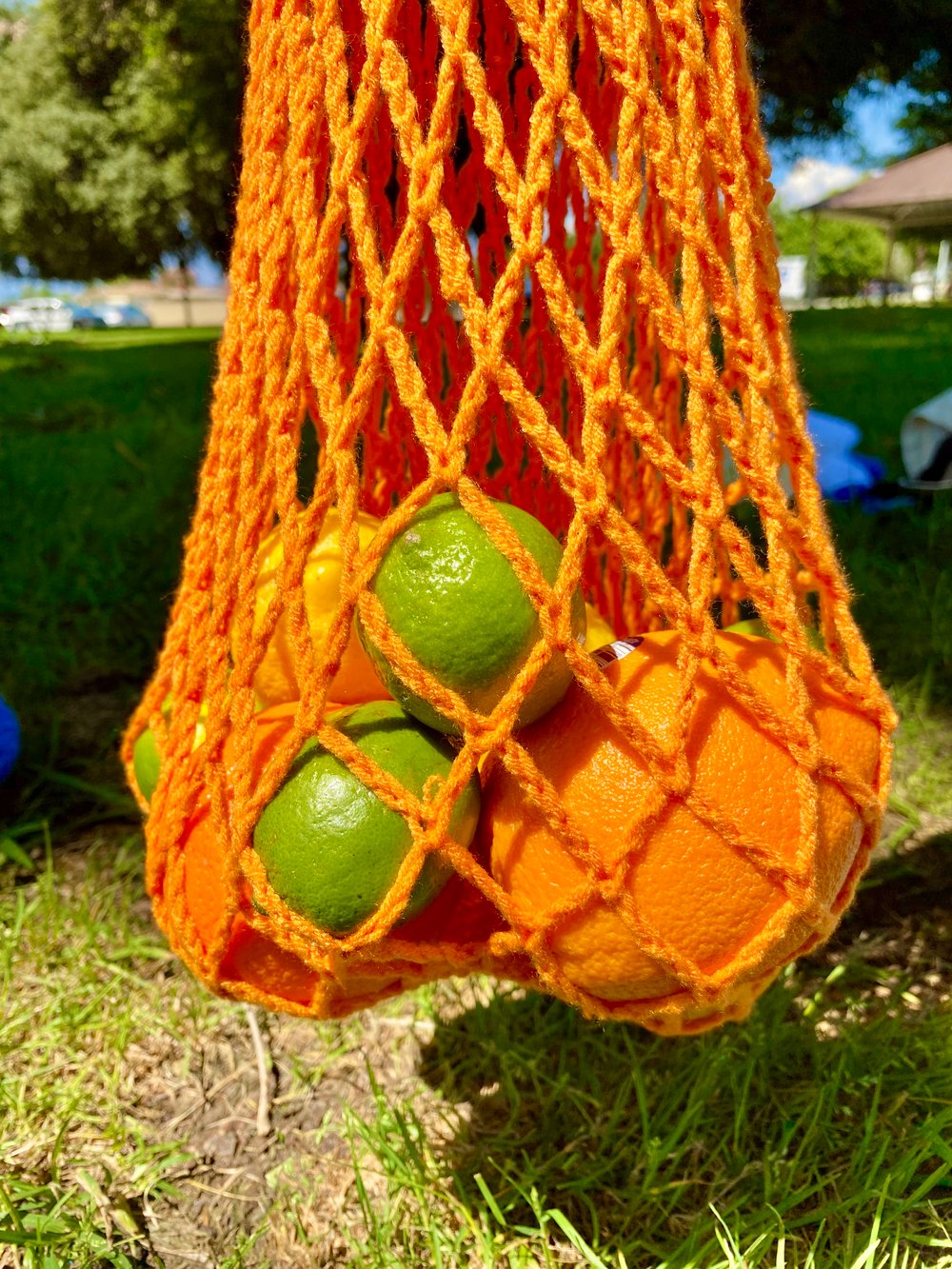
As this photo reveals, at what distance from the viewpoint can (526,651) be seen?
2.58 feet

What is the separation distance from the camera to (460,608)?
2.54ft

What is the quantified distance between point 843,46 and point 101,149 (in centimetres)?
1987

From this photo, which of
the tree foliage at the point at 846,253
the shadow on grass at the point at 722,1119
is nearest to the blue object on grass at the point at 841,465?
the shadow on grass at the point at 722,1119

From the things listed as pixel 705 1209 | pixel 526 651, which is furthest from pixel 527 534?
pixel 705 1209

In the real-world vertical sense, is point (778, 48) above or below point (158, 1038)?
above

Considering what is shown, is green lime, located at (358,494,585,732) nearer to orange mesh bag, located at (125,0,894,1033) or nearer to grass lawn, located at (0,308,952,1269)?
orange mesh bag, located at (125,0,894,1033)

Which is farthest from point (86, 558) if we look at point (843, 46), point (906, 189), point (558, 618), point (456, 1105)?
point (906, 189)

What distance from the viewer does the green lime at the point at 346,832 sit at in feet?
2.57

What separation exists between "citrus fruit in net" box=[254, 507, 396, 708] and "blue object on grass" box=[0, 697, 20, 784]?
104 centimetres

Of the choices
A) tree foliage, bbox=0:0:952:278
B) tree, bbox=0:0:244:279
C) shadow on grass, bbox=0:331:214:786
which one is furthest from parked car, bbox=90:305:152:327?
shadow on grass, bbox=0:331:214:786

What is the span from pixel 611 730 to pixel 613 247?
39cm

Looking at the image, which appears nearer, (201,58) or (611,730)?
(611,730)

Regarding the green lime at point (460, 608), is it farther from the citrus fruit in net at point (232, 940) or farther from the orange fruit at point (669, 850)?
the citrus fruit in net at point (232, 940)

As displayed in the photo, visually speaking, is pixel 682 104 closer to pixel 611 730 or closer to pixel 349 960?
pixel 611 730
